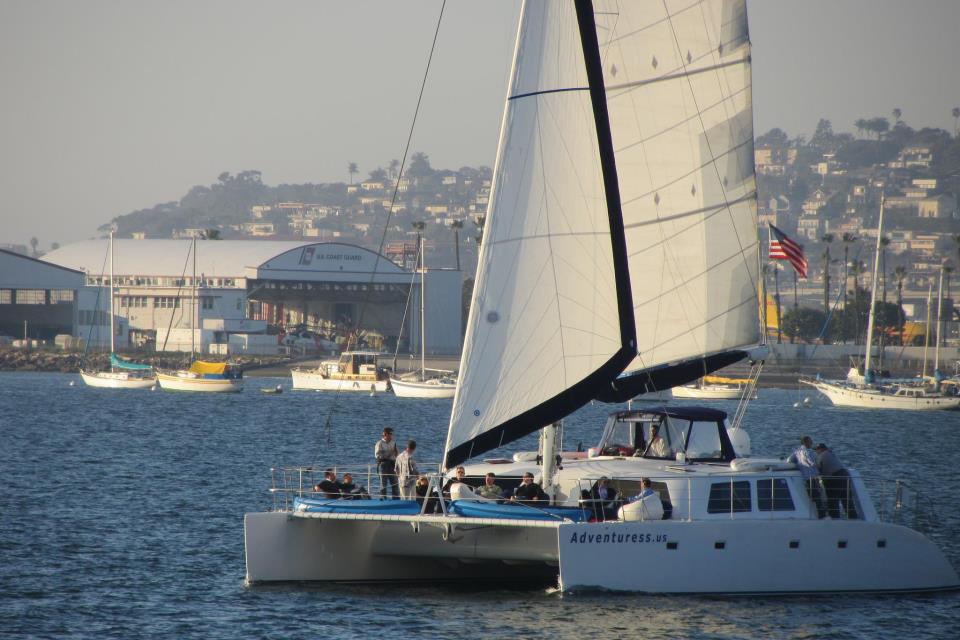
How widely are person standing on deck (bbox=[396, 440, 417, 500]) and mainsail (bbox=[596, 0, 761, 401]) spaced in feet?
12.9

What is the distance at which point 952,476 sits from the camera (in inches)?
1828

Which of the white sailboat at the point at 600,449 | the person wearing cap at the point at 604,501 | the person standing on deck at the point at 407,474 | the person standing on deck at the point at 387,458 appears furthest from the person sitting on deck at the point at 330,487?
the person wearing cap at the point at 604,501

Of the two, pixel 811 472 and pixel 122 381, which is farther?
pixel 122 381

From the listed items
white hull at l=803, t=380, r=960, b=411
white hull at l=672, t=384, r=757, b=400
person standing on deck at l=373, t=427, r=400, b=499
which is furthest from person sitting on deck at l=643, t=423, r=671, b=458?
white hull at l=672, t=384, r=757, b=400

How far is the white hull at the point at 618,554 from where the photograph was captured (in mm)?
21906

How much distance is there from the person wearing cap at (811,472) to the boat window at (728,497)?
4.49 ft

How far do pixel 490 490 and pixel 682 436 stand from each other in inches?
158

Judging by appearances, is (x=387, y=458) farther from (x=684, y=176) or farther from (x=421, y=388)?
(x=421, y=388)

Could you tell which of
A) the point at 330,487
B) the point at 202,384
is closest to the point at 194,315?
the point at 202,384

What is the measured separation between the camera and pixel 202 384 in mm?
104938

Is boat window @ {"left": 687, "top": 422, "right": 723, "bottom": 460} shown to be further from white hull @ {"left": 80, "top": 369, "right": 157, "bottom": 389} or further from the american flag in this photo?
white hull @ {"left": 80, "top": 369, "right": 157, "bottom": 389}

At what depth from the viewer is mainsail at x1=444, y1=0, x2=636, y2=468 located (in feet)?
72.8

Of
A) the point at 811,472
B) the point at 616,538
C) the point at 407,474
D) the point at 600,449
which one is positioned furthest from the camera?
the point at 600,449

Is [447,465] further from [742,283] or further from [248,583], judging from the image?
[742,283]
